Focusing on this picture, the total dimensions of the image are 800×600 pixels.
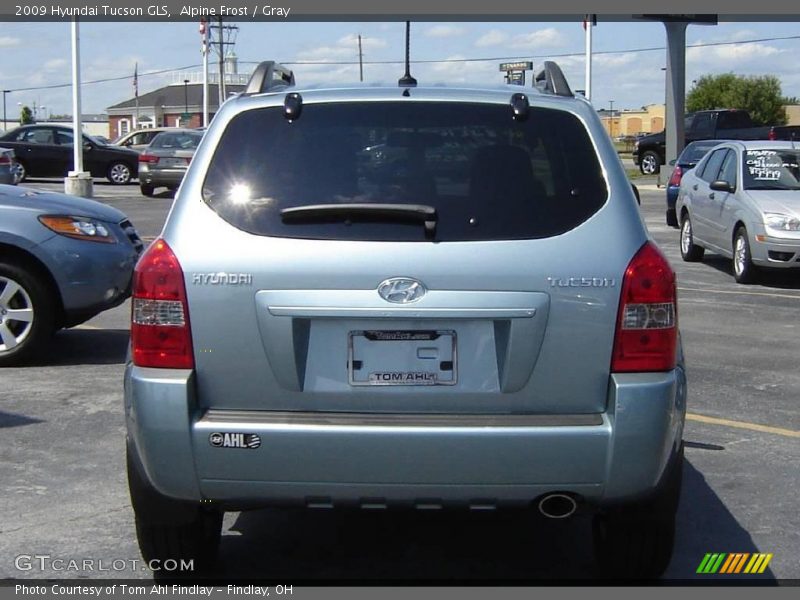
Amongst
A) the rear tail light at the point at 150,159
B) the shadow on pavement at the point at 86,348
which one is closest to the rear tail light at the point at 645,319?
the shadow on pavement at the point at 86,348

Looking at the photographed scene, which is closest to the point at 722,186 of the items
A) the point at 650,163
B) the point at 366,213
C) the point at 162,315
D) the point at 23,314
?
the point at 23,314

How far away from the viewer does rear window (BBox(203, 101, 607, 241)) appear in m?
3.82

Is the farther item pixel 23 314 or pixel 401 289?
pixel 23 314

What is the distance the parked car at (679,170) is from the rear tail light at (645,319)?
45.9 feet

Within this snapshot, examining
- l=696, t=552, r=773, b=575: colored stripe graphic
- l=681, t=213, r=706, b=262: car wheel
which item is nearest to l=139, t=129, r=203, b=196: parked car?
l=681, t=213, r=706, b=262: car wheel

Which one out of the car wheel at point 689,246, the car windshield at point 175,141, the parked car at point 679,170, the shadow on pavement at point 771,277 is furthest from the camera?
the car windshield at point 175,141

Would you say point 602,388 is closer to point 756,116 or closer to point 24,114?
point 756,116

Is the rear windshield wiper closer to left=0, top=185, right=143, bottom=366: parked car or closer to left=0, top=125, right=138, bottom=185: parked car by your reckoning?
left=0, top=185, right=143, bottom=366: parked car

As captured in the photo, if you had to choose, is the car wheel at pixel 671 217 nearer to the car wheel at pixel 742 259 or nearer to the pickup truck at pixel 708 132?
the car wheel at pixel 742 259

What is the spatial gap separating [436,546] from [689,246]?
1162cm

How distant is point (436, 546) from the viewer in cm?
484

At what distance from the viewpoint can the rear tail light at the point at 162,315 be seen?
3.81 m

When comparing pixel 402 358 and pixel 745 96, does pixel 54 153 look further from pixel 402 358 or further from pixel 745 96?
pixel 745 96

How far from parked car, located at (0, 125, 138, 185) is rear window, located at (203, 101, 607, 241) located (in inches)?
1120
